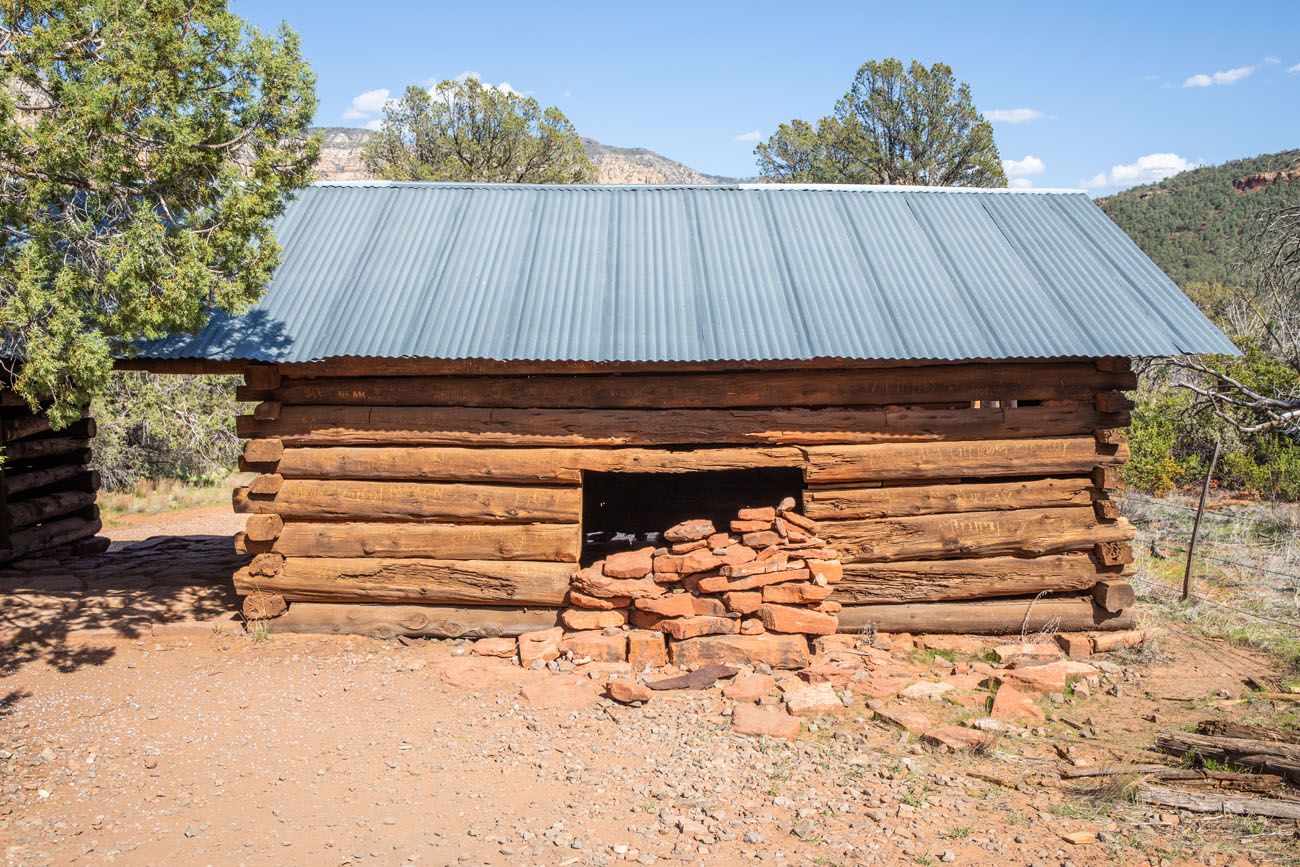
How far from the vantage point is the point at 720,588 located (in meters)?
7.80

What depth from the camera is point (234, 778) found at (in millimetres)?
5785

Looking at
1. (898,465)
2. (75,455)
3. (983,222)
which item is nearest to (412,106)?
(75,455)

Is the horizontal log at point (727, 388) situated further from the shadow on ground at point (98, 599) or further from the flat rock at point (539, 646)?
the shadow on ground at point (98, 599)

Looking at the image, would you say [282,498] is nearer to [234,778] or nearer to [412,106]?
[234,778]

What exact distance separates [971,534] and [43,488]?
36.6ft

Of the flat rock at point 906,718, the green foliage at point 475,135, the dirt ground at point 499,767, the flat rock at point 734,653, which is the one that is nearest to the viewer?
the dirt ground at point 499,767

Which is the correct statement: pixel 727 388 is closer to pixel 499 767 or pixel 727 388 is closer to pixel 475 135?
Result: pixel 499 767

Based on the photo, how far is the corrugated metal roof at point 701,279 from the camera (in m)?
8.08

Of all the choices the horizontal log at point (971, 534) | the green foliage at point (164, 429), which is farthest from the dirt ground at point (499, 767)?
the green foliage at point (164, 429)

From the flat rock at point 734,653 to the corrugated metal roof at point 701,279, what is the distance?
7.85 ft

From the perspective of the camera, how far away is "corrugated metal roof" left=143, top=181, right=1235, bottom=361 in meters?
8.08

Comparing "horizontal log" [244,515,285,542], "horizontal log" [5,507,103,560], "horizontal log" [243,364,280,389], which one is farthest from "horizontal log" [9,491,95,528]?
"horizontal log" [243,364,280,389]

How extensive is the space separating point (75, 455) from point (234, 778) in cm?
836

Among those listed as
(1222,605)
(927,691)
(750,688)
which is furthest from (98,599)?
(1222,605)
